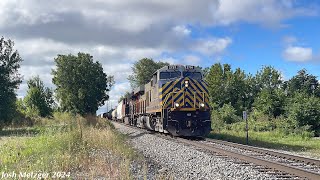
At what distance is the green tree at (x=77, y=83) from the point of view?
42156 mm

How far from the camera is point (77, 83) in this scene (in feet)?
141

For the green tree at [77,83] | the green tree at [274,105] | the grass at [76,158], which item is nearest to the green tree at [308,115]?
the green tree at [274,105]

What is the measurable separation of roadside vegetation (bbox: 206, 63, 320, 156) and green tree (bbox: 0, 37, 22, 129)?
20.0 metres

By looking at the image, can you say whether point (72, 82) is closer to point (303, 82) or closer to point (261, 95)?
point (261, 95)

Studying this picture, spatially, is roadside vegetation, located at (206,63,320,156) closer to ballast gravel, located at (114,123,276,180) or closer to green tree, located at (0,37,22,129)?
ballast gravel, located at (114,123,276,180)

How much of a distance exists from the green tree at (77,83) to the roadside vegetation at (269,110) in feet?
49.7

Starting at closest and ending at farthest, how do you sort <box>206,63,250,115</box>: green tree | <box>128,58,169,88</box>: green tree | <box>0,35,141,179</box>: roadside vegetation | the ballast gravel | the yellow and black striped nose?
1. the ballast gravel
2. <box>0,35,141,179</box>: roadside vegetation
3. the yellow and black striped nose
4. <box>206,63,250,115</box>: green tree
5. <box>128,58,169,88</box>: green tree

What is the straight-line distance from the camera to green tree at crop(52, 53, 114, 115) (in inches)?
1660

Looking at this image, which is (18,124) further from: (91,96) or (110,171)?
(110,171)

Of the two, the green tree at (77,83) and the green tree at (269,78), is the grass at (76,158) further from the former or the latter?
the green tree at (269,78)

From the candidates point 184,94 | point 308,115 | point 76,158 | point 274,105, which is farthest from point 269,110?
point 76,158

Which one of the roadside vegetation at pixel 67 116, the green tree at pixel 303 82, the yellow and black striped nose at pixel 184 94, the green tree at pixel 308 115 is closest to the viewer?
the roadside vegetation at pixel 67 116

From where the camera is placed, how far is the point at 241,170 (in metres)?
9.16

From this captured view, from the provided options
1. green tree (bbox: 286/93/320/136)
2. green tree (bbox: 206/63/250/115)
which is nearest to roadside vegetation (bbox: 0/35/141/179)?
green tree (bbox: 286/93/320/136)
